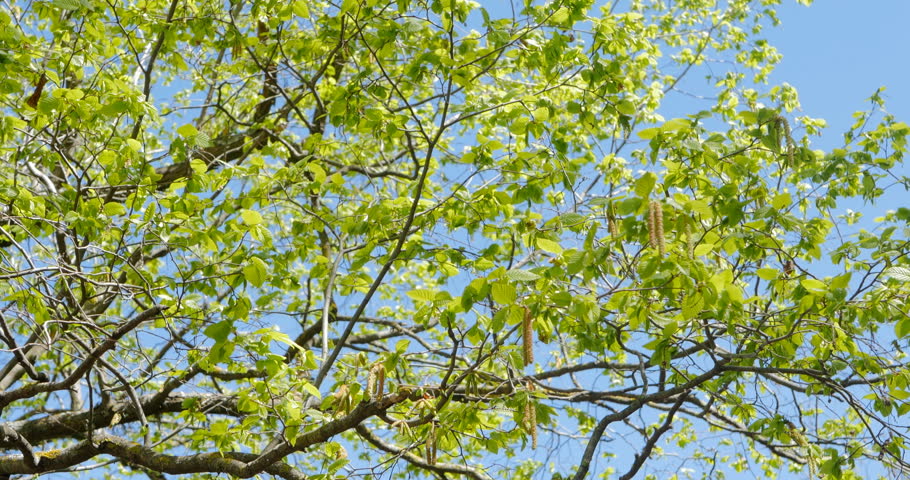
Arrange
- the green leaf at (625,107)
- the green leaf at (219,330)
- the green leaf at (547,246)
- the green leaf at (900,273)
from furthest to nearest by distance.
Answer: the green leaf at (625,107)
the green leaf at (219,330)
the green leaf at (900,273)
the green leaf at (547,246)

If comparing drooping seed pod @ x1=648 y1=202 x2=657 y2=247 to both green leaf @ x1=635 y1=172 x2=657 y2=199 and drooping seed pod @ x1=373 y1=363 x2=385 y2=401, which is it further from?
drooping seed pod @ x1=373 y1=363 x2=385 y2=401

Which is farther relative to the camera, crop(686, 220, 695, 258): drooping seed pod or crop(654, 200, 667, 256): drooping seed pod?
crop(686, 220, 695, 258): drooping seed pod

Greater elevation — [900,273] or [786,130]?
[786,130]

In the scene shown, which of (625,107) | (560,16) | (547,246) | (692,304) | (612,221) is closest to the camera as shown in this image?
(547,246)

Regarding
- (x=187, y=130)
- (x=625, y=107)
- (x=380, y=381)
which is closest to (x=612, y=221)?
(x=380, y=381)

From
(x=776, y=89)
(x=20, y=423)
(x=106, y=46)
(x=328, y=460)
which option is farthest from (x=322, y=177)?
(x=776, y=89)

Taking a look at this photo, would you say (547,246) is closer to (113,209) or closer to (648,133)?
(648,133)

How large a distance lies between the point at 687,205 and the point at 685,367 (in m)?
2.44

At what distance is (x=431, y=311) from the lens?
14.0ft

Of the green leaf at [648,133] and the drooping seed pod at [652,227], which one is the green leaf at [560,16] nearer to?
the green leaf at [648,133]

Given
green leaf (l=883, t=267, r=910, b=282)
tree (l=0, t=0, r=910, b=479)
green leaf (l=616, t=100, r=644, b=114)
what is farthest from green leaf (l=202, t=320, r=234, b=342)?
green leaf (l=883, t=267, r=910, b=282)

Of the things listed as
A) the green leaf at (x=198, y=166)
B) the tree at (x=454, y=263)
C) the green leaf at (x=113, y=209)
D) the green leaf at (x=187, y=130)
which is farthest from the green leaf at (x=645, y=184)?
the green leaf at (x=113, y=209)

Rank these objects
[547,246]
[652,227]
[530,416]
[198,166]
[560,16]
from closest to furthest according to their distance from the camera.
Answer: [652,227]
[547,246]
[530,416]
[560,16]
[198,166]

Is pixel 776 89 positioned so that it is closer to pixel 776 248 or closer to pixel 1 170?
pixel 776 248
